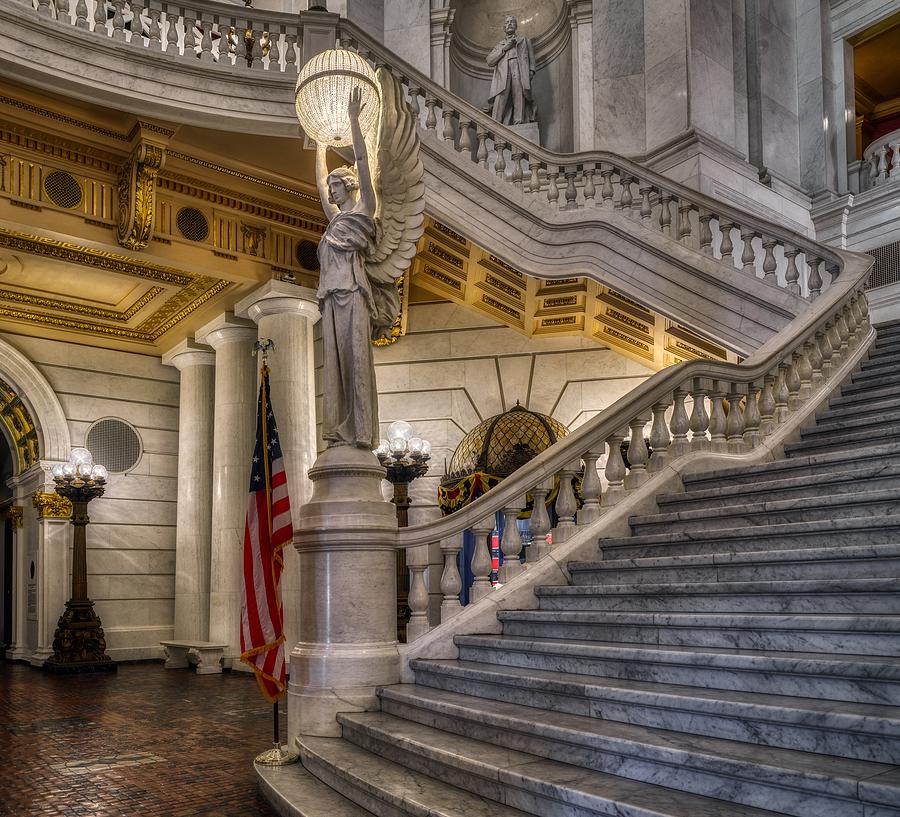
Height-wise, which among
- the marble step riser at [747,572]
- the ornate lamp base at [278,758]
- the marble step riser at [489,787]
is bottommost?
the ornate lamp base at [278,758]

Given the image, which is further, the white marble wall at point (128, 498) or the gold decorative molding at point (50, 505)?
the white marble wall at point (128, 498)

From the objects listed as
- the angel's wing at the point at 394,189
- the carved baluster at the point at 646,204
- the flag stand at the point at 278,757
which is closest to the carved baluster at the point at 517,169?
the carved baluster at the point at 646,204

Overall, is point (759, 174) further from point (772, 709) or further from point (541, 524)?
point (772, 709)

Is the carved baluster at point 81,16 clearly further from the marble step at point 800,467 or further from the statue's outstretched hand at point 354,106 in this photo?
the marble step at point 800,467

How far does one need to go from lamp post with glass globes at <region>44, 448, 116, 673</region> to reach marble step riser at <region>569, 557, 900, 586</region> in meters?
7.91

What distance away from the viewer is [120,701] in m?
8.01

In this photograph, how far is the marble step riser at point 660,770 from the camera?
2.57 metres

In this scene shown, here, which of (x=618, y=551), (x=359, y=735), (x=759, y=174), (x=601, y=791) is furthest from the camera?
(x=759, y=174)

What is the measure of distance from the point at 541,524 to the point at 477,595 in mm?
601

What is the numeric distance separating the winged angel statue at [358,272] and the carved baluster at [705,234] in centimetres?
392

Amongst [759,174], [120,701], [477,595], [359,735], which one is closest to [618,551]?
[477,595]

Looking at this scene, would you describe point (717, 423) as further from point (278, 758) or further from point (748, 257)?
point (278, 758)

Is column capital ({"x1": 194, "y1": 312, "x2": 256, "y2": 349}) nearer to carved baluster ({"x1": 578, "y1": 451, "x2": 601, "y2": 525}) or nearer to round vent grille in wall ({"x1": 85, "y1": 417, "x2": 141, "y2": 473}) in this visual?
round vent grille in wall ({"x1": 85, "y1": 417, "x2": 141, "y2": 473})

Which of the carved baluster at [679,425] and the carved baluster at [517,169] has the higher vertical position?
the carved baluster at [517,169]
